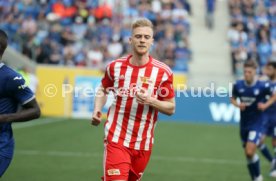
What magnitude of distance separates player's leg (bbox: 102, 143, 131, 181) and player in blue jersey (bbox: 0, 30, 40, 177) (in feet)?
3.04

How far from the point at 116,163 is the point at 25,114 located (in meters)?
1.10

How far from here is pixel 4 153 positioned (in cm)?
578

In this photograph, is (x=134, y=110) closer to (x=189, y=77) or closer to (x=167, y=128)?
(x=167, y=128)

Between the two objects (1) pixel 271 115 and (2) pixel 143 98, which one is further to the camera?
(1) pixel 271 115

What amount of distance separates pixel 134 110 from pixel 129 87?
251mm

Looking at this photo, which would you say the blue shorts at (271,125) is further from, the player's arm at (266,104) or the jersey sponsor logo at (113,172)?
the jersey sponsor logo at (113,172)

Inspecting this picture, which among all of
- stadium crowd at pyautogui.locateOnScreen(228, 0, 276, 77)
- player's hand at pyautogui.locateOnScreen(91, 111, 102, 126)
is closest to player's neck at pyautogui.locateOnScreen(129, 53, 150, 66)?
player's hand at pyautogui.locateOnScreen(91, 111, 102, 126)

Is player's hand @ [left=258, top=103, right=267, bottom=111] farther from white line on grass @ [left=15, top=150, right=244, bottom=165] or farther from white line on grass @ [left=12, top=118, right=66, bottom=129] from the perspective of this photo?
white line on grass @ [left=12, top=118, right=66, bottom=129]

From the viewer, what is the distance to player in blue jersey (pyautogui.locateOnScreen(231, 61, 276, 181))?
32.6 feet

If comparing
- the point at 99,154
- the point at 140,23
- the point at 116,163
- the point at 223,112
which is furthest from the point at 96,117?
the point at 223,112

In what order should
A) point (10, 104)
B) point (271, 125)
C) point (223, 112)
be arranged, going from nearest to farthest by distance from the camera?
point (10, 104), point (271, 125), point (223, 112)

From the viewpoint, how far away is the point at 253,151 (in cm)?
980

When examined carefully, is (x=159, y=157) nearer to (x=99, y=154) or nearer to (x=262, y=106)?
(x=99, y=154)

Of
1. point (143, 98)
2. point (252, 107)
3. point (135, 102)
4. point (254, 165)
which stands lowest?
point (254, 165)
